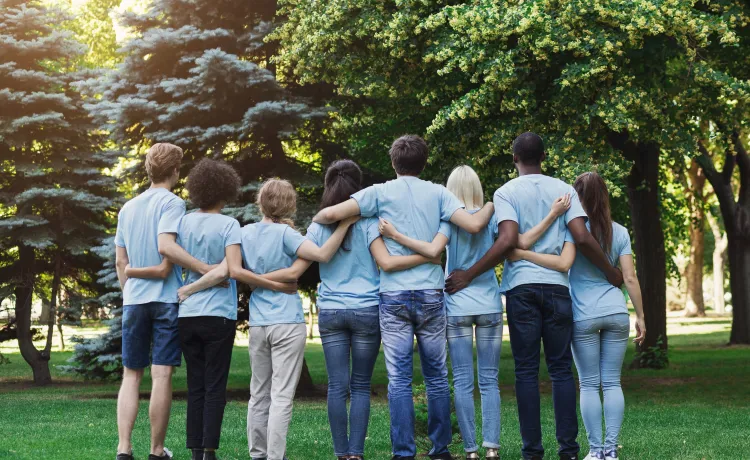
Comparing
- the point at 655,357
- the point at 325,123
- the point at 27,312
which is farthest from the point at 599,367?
the point at 27,312

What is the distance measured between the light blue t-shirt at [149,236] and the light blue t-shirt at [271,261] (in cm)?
54

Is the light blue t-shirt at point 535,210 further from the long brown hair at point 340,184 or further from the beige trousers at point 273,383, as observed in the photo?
the beige trousers at point 273,383

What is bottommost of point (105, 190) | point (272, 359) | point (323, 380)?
point (323, 380)

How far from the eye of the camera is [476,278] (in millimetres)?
6523

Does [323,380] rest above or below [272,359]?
below

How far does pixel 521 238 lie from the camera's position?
6.52 meters

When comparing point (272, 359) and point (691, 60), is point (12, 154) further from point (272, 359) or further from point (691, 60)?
point (272, 359)

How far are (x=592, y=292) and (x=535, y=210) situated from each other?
721 mm

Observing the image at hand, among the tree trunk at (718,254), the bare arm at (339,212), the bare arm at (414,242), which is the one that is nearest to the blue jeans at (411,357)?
the bare arm at (414,242)

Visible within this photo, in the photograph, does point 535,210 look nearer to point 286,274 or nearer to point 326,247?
point 326,247

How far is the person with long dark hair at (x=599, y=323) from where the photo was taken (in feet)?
21.9

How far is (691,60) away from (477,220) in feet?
27.1

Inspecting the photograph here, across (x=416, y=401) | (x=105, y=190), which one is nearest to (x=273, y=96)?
(x=105, y=190)

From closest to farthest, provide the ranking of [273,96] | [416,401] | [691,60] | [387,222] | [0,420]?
[387,222] < [416,401] < [0,420] < [691,60] < [273,96]
